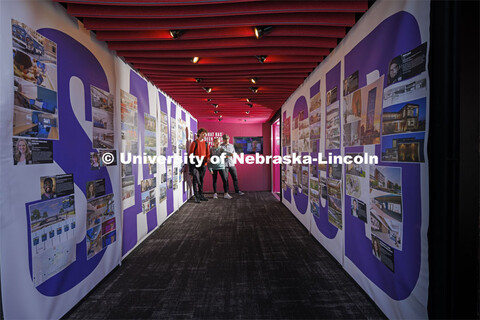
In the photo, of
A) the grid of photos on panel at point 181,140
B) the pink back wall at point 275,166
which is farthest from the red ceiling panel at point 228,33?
the pink back wall at point 275,166

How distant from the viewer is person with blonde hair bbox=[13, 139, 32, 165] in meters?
1.52

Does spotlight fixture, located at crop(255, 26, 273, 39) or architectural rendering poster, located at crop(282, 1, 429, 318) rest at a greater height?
spotlight fixture, located at crop(255, 26, 273, 39)

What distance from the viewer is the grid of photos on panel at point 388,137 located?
151 cm

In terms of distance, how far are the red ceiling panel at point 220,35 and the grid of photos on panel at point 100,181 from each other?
0.71 m

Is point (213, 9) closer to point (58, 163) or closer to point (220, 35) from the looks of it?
point (220, 35)

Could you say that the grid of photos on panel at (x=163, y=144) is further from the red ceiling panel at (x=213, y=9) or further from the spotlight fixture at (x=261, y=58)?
the red ceiling panel at (x=213, y=9)

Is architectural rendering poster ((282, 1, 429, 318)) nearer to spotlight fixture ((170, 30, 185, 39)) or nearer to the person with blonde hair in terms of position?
spotlight fixture ((170, 30, 185, 39))

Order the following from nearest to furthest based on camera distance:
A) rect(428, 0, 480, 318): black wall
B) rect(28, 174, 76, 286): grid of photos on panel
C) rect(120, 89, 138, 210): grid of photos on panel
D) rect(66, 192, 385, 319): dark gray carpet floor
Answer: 1. rect(428, 0, 480, 318): black wall
2. rect(28, 174, 76, 286): grid of photos on panel
3. rect(66, 192, 385, 319): dark gray carpet floor
4. rect(120, 89, 138, 210): grid of photos on panel

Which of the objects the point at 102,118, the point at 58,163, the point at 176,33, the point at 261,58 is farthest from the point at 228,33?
the point at 58,163

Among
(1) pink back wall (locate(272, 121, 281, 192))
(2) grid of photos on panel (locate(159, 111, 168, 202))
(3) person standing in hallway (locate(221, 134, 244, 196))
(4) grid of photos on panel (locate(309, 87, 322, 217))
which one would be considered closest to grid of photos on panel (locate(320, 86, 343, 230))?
(4) grid of photos on panel (locate(309, 87, 322, 217))

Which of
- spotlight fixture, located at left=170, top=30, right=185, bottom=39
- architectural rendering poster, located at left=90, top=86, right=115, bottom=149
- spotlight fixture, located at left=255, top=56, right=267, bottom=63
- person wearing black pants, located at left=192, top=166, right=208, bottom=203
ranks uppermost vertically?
spotlight fixture, located at left=170, top=30, right=185, bottom=39

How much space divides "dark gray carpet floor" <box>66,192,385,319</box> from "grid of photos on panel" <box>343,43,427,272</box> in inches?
26.2

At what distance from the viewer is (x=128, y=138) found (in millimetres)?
3035

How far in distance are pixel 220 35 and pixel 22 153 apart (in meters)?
2.04
